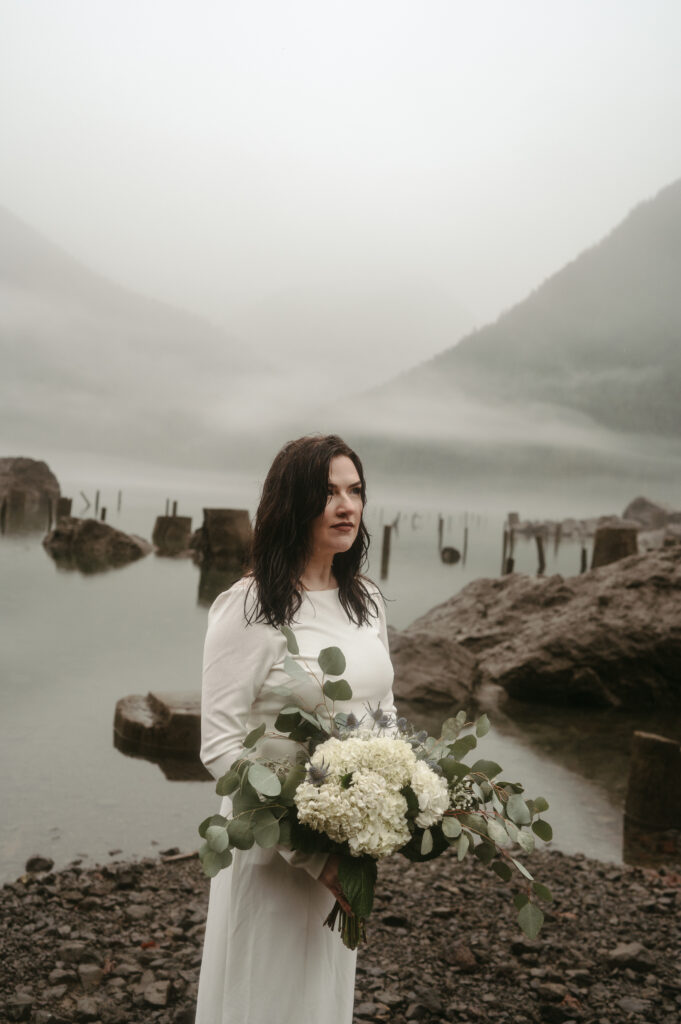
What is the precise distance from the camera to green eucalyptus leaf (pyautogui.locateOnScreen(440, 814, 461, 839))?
1562mm

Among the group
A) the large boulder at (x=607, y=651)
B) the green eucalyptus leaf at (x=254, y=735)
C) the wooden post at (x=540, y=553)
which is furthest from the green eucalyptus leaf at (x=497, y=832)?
the wooden post at (x=540, y=553)

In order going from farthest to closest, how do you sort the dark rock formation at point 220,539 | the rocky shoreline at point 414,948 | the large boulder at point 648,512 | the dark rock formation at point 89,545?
the large boulder at point 648,512 → the dark rock formation at point 220,539 → the dark rock formation at point 89,545 → the rocky shoreline at point 414,948

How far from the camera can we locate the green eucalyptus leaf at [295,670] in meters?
1.64

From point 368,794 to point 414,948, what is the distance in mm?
2304

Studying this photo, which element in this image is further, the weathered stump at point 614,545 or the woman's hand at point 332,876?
the weathered stump at point 614,545

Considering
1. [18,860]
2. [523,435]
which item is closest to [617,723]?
[523,435]

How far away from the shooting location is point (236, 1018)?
1.74m

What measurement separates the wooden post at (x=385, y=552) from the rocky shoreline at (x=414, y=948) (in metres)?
6.38

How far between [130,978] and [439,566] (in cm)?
788

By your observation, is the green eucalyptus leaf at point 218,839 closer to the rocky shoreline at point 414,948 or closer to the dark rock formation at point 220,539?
the rocky shoreline at point 414,948

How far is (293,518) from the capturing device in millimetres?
1833

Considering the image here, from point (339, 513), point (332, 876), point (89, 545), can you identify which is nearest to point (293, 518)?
point (339, 513)

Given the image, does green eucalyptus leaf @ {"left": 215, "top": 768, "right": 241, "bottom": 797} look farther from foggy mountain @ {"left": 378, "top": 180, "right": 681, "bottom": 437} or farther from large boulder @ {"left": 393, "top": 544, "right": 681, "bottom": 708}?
foggy mountain @ {"left": 378, "top": 180, "right": 681, "bottom": 437}

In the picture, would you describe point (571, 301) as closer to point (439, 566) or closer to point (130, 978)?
point (439, 566)
